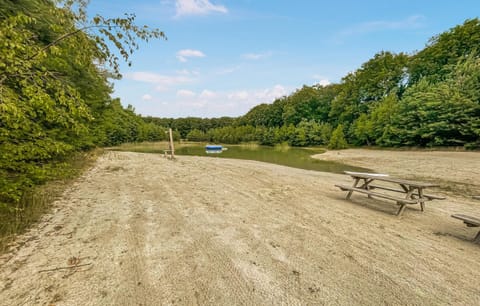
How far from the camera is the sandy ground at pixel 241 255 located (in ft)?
7.05

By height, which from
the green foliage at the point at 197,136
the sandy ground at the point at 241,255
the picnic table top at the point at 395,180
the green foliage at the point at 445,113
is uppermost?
the green foliage at the point at 445,113

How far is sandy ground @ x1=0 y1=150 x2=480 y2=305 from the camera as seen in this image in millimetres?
2148

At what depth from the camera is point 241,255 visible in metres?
2.85

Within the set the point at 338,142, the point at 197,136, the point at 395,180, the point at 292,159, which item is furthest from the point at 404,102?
the point at 197,136

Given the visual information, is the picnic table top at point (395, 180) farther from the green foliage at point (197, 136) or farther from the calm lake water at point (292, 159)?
the green foliage at point (197, 136)

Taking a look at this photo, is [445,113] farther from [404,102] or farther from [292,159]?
[292,159]

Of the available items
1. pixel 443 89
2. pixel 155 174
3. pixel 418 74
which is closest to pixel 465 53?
pixel 418 74

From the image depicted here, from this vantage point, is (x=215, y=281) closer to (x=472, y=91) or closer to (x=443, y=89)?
(x=472, y=91)

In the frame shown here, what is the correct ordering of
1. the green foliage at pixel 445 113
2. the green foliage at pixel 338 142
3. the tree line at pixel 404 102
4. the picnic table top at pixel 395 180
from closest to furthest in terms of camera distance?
the picnic table top at pixel 395 180, the green foliage at pixel 445 113, the tree line at pixel 404 102, the green foliage at pixel 338 142

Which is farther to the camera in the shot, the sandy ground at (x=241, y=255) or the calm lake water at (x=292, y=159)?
the calm lake water at (x=292, y=159)

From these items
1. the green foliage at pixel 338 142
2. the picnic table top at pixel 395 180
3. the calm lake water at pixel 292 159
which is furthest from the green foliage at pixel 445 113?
the picnic table top at pixel 395 180

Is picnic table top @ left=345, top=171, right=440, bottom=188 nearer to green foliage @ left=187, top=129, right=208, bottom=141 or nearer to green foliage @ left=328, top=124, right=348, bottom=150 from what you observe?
green foliage @ left=328, top=124, right=348, bottom=150

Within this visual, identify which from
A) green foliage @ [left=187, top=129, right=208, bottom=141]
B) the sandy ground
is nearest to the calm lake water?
the sandy ground

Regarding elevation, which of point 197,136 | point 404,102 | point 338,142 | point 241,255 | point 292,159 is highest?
point 404,102
